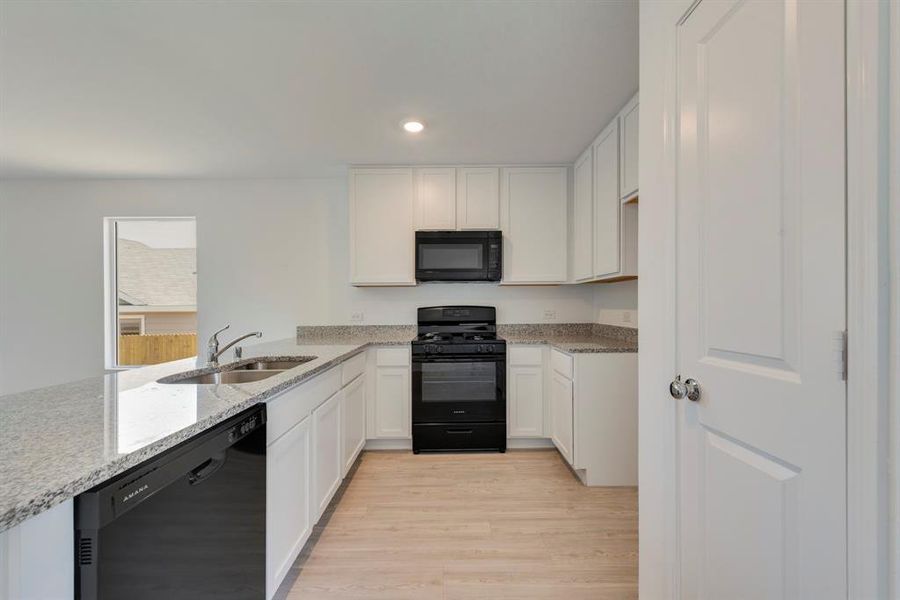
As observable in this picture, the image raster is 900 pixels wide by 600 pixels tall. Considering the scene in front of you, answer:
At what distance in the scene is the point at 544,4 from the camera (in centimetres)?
148

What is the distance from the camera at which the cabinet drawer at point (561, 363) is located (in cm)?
255

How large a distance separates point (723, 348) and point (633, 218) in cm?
162

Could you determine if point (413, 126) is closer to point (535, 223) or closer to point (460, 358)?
point (535, 223)

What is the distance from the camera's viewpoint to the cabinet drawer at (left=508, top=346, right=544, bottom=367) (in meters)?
2.99

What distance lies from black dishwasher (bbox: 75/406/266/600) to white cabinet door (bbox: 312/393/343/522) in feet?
1.69

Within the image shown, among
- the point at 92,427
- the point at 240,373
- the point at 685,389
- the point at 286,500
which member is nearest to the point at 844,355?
the point at 685,389

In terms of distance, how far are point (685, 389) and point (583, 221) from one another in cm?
204

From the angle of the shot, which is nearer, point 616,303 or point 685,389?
point 685,389

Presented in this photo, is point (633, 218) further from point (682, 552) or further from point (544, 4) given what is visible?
point (682, 552)

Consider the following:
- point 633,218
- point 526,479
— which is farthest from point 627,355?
point 526,479

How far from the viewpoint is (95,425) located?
0.94 meters

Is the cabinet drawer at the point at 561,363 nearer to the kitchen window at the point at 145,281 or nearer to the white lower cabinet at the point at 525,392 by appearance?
the white lower cabinet at the point at 525,392

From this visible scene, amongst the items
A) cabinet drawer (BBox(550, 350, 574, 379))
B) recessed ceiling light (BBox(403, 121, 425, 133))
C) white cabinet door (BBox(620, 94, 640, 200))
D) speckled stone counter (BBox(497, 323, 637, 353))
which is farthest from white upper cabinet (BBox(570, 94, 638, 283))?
recessed ceiling light (BBox(403, 121, 425, 133))

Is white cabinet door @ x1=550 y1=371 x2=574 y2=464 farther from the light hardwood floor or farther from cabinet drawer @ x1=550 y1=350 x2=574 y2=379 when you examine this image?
Result: the light hardwood floor
